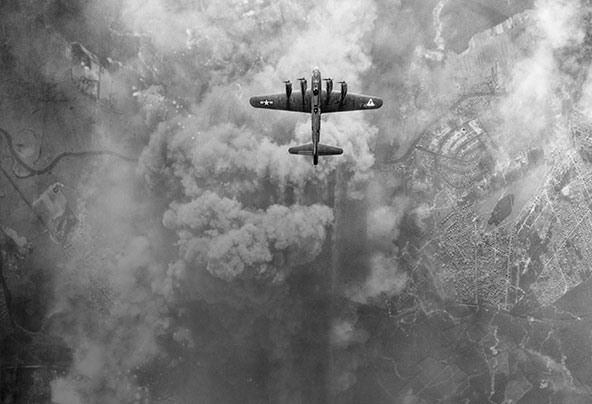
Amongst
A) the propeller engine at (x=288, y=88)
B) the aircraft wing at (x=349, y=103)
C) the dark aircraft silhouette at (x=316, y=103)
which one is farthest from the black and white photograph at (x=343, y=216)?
the propeller engine at (x=288, y=88)

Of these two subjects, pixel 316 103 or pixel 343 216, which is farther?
pixel 343 216

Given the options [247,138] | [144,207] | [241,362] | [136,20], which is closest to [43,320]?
[144,207]

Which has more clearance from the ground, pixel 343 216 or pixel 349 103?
pixel 349 103

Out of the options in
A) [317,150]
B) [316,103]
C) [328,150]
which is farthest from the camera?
[328,150]

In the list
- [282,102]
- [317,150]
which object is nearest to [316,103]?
[282,102]

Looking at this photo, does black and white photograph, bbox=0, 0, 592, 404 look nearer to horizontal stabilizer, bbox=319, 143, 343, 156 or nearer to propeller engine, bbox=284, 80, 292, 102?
horizontal stabilizer, bbox=319, 143, 343, 156

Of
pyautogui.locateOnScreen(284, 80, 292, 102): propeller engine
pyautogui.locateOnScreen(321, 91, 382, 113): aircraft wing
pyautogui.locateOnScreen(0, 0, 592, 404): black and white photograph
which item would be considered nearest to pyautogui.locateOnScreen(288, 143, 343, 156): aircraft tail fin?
pyautogui.locateOnScreen(321, 91, 382, 113): aircraft wing

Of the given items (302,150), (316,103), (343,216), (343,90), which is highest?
(343,90)

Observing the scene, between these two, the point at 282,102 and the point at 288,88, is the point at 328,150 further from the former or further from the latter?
the point at 288,88
